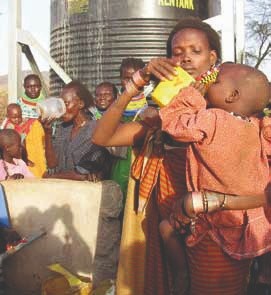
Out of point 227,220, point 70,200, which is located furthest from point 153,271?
point 70,200

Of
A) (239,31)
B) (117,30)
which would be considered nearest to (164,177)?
(239,31)

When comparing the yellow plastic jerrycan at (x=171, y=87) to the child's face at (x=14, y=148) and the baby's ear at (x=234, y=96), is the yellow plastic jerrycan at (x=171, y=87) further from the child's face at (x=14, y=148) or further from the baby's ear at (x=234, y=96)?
the child's face at (x=14, y=148)

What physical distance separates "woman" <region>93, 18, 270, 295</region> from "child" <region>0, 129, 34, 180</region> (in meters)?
1.95

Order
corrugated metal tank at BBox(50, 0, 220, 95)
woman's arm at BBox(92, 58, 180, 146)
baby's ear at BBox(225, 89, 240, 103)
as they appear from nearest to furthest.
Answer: baby's ear at BBox(225, 89, 240, 103) < woman's arm at BBox(92, 58, 180, 146) < corrugated metal tank at BBox(50, 0, 220, 95)

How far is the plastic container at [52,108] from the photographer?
3.61m

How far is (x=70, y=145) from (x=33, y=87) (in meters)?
2.26

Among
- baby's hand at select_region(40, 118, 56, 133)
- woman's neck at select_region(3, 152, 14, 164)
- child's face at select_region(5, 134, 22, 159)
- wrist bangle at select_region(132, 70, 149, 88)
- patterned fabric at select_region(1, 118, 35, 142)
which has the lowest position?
woman's neck at select_region(3, 152, 14, 164)

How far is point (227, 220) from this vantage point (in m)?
2.01

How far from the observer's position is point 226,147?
1.90 meters

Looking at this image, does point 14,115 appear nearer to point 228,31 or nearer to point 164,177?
point 228,31

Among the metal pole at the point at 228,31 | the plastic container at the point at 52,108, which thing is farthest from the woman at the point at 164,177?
the metal pole at the point at 228,31

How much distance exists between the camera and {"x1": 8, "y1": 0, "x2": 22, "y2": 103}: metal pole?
23.0 feet

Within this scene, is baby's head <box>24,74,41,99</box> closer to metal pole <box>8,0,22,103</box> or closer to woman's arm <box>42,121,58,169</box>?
metal pole <box>8,0,22,103</box>

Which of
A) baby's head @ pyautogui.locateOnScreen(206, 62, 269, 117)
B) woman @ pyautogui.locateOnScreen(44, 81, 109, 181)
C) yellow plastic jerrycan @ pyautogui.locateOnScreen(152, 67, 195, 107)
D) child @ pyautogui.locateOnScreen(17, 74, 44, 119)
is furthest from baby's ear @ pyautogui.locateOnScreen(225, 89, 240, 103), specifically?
child @ pyautogui.locateOnScreen(17, 74, 44, 119)
